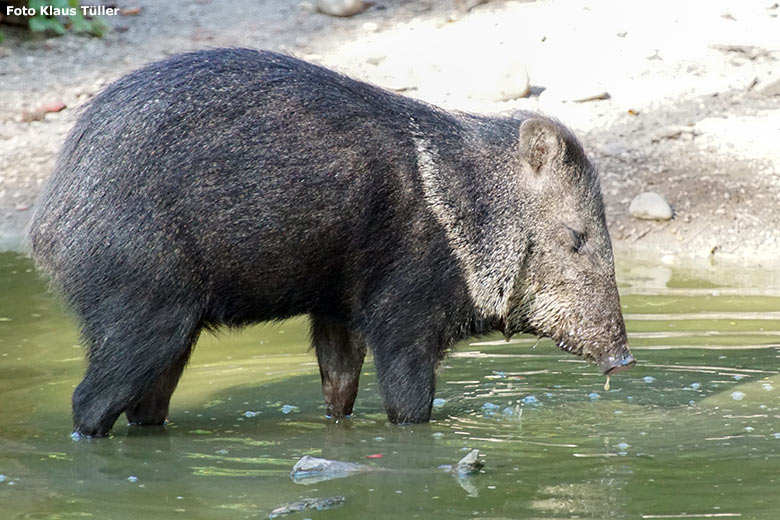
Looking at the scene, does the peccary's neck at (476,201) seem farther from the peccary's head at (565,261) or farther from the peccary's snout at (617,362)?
the peccary's snout at (617,362)

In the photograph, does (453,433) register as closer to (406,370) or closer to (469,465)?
(406,370)

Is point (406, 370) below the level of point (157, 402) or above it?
above

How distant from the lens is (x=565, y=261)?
6184 mm

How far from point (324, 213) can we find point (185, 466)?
1280 millimetres

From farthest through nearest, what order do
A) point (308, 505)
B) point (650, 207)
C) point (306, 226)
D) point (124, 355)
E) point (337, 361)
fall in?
point (650, 207), point (337, 361), point (306, 226), point (124, 355), point (308, 505)

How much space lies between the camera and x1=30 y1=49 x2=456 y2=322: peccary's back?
5559mm

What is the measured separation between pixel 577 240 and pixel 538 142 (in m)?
0.51

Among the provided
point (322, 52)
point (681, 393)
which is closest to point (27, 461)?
point (681, 393)

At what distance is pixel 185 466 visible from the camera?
529 cm

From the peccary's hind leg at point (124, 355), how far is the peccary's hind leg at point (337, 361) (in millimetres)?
901

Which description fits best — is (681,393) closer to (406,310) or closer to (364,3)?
(406,310)

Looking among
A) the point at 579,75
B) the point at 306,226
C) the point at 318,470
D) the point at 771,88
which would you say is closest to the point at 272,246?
the point at 306,226

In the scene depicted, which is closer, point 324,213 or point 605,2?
point 324,213

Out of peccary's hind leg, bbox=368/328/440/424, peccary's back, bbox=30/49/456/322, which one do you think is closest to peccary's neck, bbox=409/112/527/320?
peccary's back, bbox=30/49/456/322
